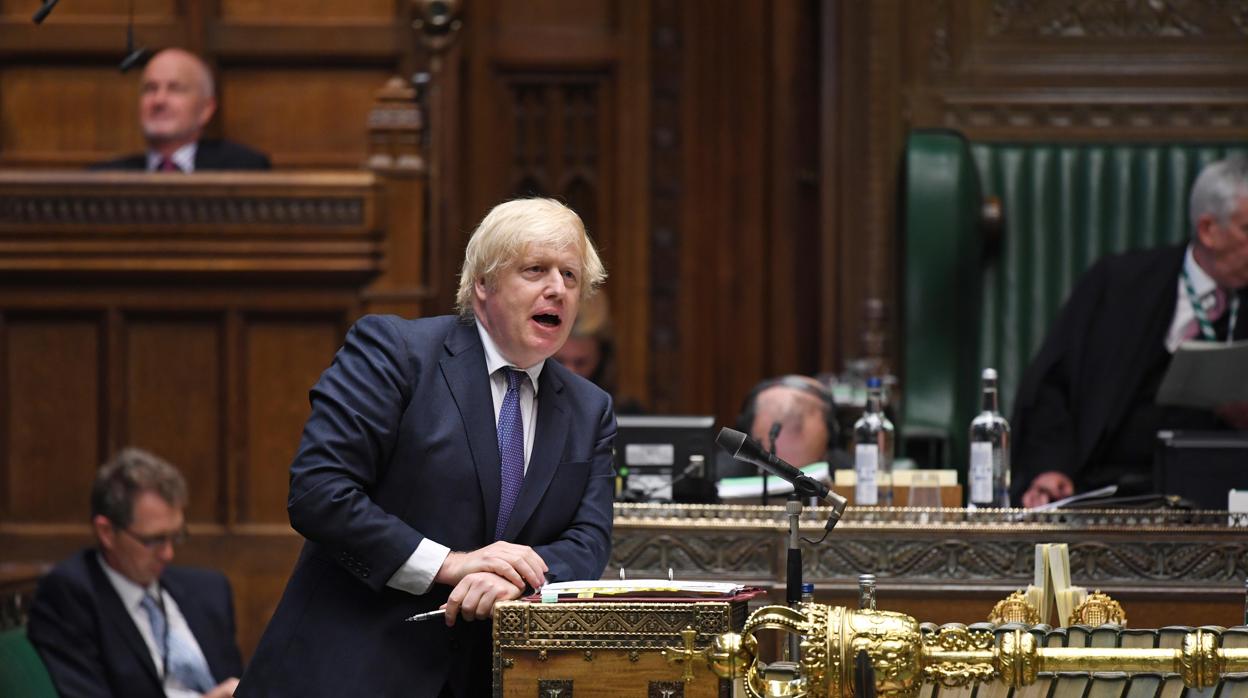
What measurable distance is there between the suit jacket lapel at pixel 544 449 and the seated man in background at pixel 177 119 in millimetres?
2977

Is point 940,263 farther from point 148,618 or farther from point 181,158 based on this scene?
point 148,618

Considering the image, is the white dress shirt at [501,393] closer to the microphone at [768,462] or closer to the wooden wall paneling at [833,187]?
the microphone at [768,462]

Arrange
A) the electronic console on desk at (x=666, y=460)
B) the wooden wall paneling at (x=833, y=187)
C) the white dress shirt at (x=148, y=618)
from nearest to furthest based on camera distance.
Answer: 1. the electronic console on desk at (x=666, y=460)
2. the white dress shirt at (x=148, y=618)
3. the wooden wall paneling at (x=833, y=187)

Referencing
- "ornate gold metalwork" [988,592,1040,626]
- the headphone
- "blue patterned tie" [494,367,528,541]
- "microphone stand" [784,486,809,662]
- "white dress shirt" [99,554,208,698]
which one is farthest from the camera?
the headphone

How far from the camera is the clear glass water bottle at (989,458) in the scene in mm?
4586

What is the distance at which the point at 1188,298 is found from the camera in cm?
563

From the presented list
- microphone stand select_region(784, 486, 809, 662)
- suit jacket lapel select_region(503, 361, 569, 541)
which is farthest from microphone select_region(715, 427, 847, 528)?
suit jacket lapel select_region(503, 361, 569, 541)

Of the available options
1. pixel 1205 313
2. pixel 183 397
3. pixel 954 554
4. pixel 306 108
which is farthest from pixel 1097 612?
pixel 306 108

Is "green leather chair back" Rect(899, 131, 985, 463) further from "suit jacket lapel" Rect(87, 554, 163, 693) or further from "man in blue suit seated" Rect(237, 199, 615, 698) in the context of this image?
"man in blue suit seated" Rect(237, 199, 615, 698)

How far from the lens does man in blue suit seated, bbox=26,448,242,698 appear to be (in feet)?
15.9

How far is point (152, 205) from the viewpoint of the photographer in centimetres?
550

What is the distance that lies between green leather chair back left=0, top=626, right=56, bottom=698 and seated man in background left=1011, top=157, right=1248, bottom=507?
2.66m

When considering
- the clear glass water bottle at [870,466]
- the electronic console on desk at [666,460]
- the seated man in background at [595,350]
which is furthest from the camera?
the seated man in background at [595,350]

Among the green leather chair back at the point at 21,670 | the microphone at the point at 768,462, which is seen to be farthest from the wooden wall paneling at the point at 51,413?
the microphone at the point at 768,462
